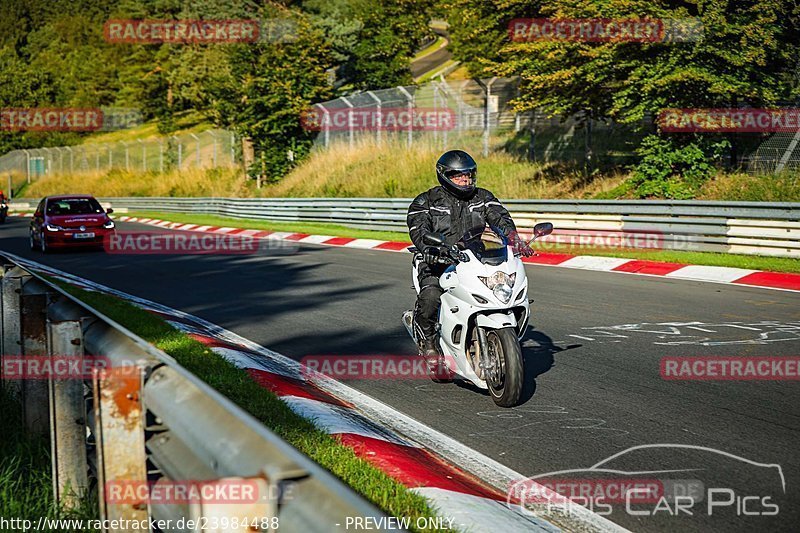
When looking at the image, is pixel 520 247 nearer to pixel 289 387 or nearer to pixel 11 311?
pixel 289 387

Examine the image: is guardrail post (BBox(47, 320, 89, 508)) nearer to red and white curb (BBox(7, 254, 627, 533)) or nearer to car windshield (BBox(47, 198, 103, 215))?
red and white curb (BBox(7, 254, 627, 533))

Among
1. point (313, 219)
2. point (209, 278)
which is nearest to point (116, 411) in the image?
point (209, 278)

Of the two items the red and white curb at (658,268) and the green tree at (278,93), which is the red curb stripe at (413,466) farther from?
the green tree at (278,93)

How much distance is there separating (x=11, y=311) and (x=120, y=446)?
261 centimetres

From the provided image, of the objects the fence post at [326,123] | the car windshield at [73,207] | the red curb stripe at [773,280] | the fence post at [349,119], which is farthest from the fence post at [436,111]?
the red curb stripe at [773,280]

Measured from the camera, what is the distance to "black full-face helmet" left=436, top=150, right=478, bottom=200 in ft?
23.3

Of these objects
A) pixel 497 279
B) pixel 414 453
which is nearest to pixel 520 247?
pixel 497 279

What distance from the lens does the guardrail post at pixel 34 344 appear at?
176 inches

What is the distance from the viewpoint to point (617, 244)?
18.8m

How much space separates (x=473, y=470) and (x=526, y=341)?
405cm

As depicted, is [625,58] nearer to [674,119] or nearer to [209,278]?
[674,119]

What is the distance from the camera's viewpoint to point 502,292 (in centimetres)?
655

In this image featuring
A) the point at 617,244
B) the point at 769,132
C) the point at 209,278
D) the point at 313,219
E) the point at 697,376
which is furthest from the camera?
the point at 313,219

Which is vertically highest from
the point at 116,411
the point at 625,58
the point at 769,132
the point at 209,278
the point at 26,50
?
the point at 26,50
